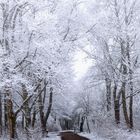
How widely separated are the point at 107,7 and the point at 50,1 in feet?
21.8

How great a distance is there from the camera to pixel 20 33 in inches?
766

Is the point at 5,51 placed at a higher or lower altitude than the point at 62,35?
lower

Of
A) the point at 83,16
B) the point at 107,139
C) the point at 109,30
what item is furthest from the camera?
the point at 107,139

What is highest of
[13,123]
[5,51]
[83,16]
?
[83,16]

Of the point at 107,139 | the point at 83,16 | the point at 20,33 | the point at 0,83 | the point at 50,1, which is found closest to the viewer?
the point at 0,83

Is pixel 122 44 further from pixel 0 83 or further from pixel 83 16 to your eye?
pixel 0 83

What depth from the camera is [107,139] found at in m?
27.2

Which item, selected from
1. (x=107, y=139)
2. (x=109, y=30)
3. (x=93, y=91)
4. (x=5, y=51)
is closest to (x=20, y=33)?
(x=5, y=51)

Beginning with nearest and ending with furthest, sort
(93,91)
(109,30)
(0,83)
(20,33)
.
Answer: (0,83) < (20,33) < (109,30) < (93,91)

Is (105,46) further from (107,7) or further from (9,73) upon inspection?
(9,73)

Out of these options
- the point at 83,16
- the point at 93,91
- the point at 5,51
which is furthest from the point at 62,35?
the point at 93,91

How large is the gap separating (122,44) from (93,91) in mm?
42253

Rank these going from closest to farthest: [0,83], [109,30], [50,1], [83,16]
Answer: [0,83] < [50,1] < [83,16] < [109,30]

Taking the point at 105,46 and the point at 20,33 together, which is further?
the point at 105,46
